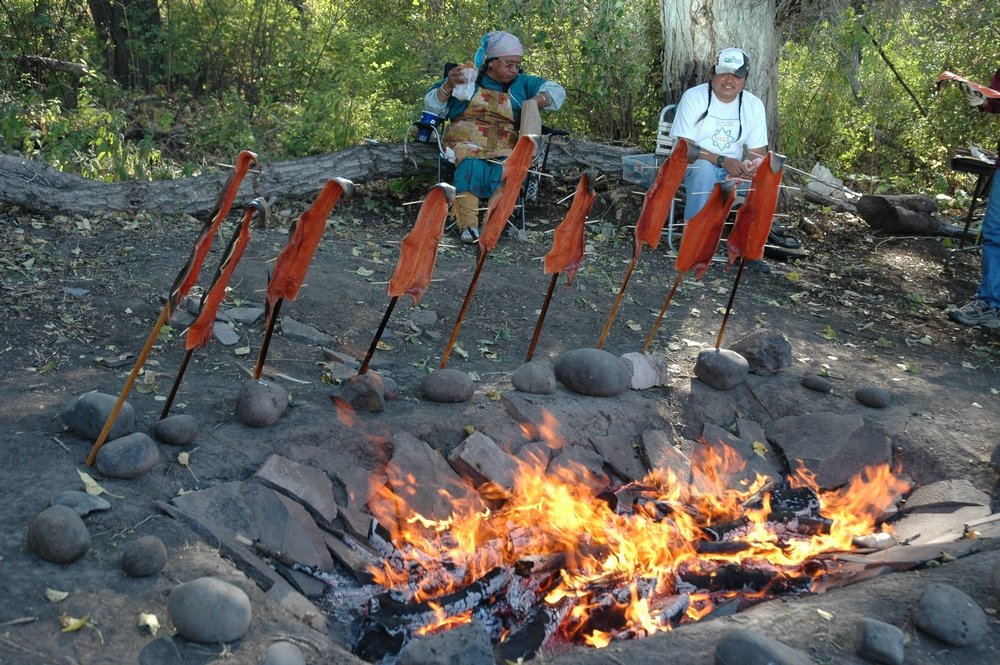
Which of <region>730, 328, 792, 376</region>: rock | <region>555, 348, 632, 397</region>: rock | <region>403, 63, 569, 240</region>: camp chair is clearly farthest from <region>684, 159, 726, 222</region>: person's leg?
<region>555, 348, 632, 397</region>: rock

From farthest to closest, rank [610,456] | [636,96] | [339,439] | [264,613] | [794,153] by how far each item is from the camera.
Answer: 1. [794,153]
2. [636,96]
3. [610,456]
4. [339,439]
5. [264,613]

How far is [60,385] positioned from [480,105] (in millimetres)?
4015

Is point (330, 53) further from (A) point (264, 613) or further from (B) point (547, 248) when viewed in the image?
(A) point (264, 613)

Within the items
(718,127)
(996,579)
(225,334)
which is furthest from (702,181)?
(996,579)

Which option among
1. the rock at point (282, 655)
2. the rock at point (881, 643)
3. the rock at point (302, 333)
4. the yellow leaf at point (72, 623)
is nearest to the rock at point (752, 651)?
the rock at point (881, 643)

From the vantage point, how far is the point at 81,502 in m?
2.97

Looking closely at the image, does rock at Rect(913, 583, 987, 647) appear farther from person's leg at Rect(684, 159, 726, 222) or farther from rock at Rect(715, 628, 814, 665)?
person's leg at Rect(684, 159, 726, 222)

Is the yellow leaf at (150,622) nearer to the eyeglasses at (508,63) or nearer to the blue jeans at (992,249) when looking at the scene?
the eyeglasses at (508,63)

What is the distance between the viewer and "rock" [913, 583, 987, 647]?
113 inches

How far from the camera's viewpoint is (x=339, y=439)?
3730 millimetres

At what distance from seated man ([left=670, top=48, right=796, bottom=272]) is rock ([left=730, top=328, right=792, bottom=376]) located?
6.74 ft

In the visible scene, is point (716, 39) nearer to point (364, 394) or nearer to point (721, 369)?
point (721, 369)

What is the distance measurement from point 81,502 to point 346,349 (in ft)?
6.46

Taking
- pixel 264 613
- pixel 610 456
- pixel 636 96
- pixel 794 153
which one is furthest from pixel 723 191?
pixel 794 153
